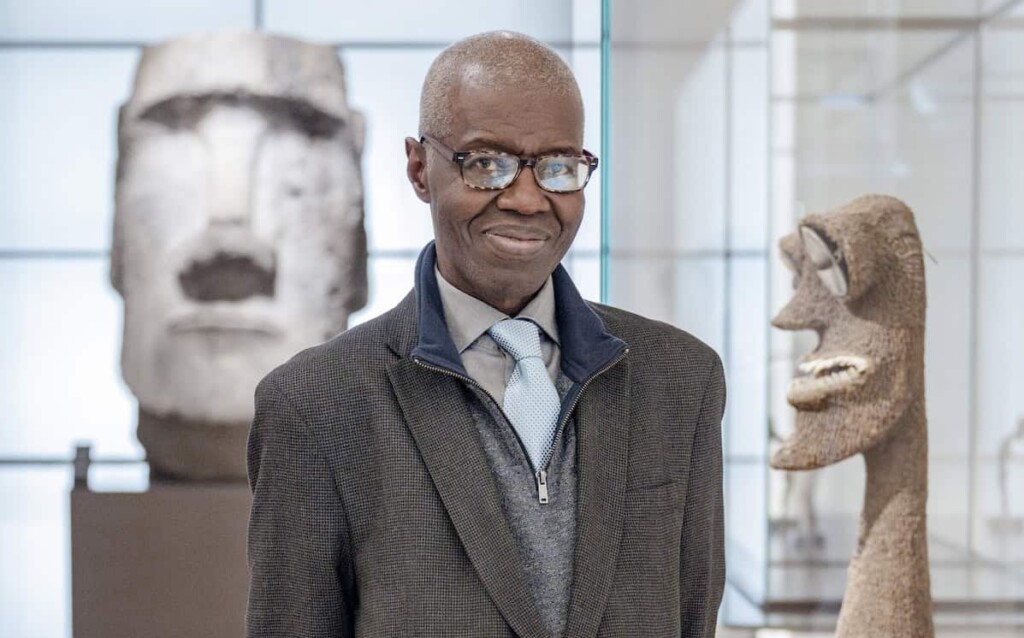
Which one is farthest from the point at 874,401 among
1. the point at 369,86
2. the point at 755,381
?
the point at 369,86

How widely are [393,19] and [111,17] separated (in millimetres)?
770

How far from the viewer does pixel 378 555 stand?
1.16 metres

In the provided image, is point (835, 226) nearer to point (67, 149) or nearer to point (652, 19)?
point (652, 19)

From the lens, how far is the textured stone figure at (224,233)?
2.69 metres

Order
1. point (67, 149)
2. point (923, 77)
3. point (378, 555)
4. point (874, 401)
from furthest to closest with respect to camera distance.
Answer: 1. point (67, 149)
2. point (923, 77)
3. point (874, 401)
4. point (378, 555)

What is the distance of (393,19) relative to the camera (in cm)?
301

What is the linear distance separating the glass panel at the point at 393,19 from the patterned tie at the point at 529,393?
6.14 feet

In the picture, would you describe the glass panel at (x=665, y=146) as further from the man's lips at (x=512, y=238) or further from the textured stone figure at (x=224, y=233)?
the man's lips at (x=512, y=238)

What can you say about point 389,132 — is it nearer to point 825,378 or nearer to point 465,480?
point 825,378

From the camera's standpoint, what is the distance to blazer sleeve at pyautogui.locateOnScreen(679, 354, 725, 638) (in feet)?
4.23

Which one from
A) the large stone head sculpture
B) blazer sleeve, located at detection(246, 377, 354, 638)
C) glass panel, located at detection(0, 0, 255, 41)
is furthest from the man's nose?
glass panel, located at detection(0, 0, 255, 41)

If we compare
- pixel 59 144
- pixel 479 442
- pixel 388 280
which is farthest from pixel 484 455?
pixel 59 144

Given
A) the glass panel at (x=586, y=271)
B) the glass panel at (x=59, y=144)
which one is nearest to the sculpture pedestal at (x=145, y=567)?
the glass panel at (x=59, y=144)

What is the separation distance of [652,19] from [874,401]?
1200 millimetres
